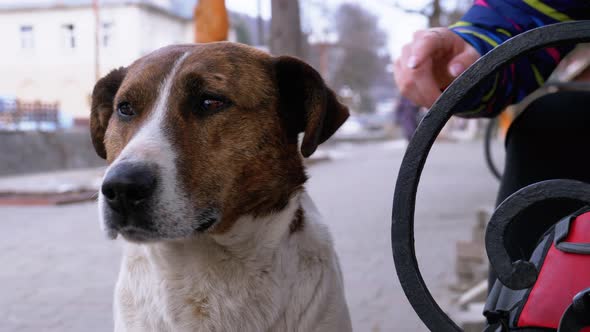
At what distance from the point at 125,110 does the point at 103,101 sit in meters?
0.32

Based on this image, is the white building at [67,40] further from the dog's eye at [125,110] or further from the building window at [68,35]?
the dog's eye at [125,110]

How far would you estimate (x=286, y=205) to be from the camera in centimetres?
226

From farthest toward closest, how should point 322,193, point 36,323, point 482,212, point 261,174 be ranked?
point 322,193 < point 482,212 < point 36,323 < point 261,174

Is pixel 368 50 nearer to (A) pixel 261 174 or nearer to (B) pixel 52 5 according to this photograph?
(B) pixel 52 5

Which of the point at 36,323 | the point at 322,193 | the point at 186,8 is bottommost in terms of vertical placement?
the point at 186,8

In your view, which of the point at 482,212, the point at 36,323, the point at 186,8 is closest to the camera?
the point at 36,323

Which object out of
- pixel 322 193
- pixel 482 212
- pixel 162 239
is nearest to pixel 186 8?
pixel 322 193

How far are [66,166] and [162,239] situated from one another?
58.5 feet

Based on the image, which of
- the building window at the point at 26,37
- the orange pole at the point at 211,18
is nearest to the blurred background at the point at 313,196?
the orange pole at the point at 211,18

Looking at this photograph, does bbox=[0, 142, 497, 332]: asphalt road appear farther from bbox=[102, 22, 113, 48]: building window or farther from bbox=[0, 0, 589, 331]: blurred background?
bbox=[102, 22, 113, 48]: building window

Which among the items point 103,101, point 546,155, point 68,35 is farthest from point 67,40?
point 546,155

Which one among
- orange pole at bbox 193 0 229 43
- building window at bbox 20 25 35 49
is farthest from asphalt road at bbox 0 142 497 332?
building window at bbox 20 25 35 49

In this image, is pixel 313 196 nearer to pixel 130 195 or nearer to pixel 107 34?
pixel 130 195

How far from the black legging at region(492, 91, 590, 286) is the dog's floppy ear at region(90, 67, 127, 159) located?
4.89 ft
